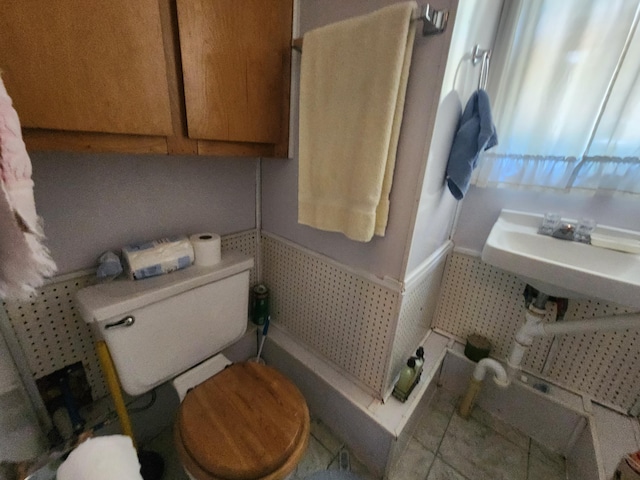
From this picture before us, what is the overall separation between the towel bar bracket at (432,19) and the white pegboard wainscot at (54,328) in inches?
52.1

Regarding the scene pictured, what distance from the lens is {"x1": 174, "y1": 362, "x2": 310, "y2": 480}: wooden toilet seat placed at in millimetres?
778

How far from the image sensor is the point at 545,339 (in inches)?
50.8

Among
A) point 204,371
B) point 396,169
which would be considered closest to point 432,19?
point 396,169

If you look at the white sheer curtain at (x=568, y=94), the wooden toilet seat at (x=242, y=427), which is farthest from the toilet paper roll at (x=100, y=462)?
the white sheer curtain at (x=568, y=94)

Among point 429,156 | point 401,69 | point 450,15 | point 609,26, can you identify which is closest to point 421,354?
point 429,156

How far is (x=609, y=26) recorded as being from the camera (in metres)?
0.94

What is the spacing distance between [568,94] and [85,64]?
161 cm

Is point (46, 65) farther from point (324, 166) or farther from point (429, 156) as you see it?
point (429, 156)

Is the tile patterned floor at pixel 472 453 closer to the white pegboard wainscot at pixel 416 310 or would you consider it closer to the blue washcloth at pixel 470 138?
the white pegboard wainscot at pixel 416 310

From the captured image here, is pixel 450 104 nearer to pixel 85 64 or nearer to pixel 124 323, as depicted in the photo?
pixel 85 64

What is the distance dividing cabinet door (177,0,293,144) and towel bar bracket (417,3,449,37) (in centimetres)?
50

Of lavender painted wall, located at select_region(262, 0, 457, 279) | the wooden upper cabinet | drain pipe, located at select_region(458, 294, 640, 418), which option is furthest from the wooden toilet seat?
drain pipe, located at select_region(458, 294, 640, 418)

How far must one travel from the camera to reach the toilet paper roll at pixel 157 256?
94 centimetres

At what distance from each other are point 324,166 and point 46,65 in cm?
72
